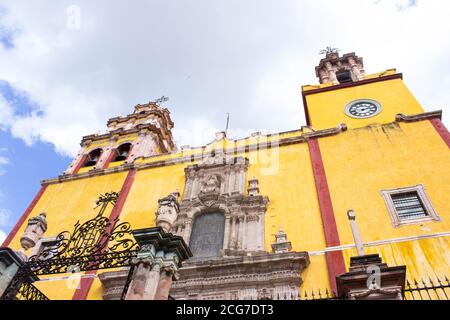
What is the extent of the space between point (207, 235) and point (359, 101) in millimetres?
10199

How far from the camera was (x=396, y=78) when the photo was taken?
19625mm

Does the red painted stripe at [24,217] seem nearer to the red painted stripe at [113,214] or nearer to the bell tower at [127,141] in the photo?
the bell tower at [127,141]

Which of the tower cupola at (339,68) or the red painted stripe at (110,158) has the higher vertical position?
the tower cupola at (339,68)

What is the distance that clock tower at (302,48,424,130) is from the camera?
17.1 m

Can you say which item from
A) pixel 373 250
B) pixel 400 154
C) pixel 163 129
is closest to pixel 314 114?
pixel 400 154

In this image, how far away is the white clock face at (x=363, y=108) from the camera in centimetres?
1738

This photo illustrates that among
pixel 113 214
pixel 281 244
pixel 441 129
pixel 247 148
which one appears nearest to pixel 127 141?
pixel 113 214

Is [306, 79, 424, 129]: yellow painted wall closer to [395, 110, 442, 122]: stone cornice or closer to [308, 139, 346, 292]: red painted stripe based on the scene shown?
[395, 110, 442, 122]: stone cornice

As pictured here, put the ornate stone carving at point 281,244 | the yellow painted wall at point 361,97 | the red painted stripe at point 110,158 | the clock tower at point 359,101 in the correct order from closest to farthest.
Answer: the ornate stone carving at point 281,244, the yellow painted wall at point 361,97, the clock tower at point 359,101, the red painted stripe at point 110,158

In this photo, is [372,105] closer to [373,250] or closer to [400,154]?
[400,154]

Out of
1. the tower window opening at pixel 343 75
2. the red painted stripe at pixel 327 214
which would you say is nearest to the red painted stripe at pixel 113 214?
the red painted stripe at pixel 327 214

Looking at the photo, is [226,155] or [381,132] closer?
[381,132]

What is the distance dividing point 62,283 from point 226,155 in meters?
8.23

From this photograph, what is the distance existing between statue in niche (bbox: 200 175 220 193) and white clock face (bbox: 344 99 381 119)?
22.8 feet
